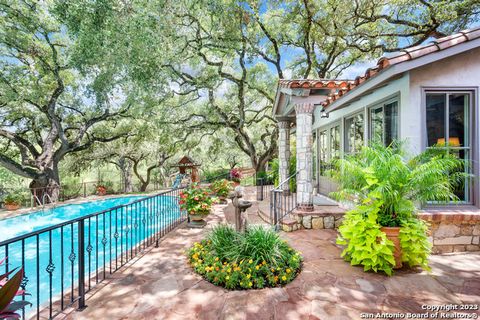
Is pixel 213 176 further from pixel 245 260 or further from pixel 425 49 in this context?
pixel 425 49

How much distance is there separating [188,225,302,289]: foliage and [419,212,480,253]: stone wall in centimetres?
229

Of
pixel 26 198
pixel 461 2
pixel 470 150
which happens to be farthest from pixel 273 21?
pixel 26 198

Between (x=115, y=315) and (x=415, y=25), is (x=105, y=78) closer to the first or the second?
(x=115, y=315)

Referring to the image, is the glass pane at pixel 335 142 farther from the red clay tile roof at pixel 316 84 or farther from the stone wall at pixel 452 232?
the stone wall at pixel 452 232

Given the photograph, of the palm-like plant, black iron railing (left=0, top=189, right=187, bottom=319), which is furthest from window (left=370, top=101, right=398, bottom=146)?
black iron railing (left=0, top=189, right=187, bottom=319)

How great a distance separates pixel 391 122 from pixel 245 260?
12.3 ft

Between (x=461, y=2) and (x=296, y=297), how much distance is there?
1061cm

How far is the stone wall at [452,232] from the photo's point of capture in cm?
399

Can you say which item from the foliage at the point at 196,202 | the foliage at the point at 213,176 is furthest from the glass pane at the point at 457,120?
the foliage at the point at 213,176

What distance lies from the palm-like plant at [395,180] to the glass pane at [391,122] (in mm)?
917

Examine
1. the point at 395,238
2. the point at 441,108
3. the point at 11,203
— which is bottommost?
the point at 11,203

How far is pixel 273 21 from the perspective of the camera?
1102 centimetres

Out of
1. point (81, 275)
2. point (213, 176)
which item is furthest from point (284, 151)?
point (213, 176)

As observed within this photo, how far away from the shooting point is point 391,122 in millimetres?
4711
